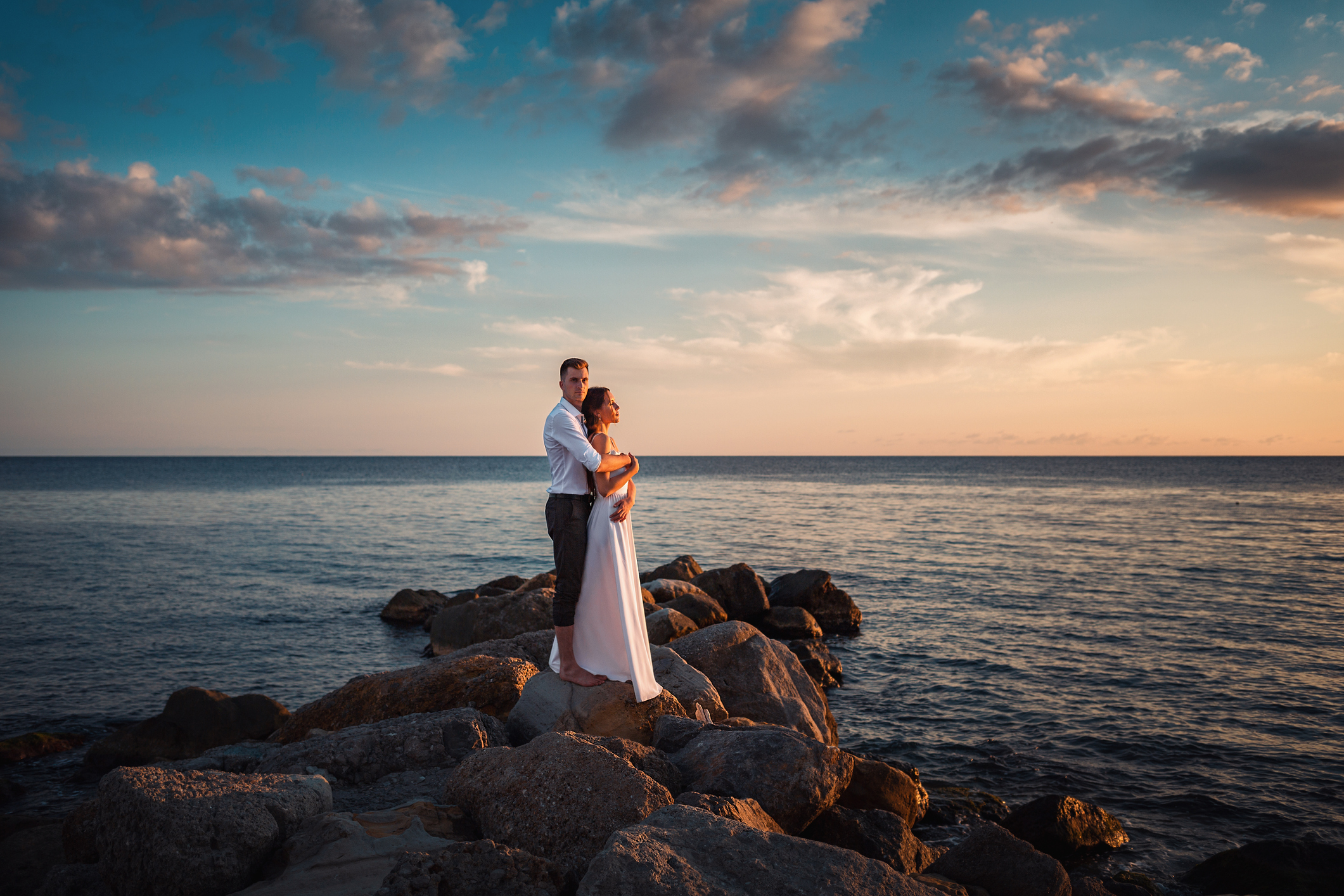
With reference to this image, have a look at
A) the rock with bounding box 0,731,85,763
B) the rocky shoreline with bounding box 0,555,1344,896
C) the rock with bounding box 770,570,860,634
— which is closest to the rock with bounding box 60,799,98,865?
the rocky shoreline with bounding box 0,555,1344,896

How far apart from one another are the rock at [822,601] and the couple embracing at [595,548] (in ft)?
49.6

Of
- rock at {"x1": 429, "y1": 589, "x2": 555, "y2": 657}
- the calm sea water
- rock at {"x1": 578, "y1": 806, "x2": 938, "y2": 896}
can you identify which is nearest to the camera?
rock at {"x1": 578, "y1": 806, "x2": 938, "y2": 896}

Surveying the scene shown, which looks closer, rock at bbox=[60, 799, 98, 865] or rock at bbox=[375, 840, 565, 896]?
rock at bbox=[375, 840, 565, 896]

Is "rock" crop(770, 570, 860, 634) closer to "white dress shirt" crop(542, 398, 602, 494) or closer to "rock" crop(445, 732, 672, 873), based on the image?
"white dress shirt" crop(542, 398, 602, 494)

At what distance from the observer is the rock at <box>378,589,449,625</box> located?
21938 millimetres

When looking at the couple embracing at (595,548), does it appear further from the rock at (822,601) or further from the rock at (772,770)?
the rock at (822,601)

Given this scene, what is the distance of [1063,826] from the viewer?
8672 mm

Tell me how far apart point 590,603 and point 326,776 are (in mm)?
2726

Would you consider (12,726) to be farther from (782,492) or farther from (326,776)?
(782,492)

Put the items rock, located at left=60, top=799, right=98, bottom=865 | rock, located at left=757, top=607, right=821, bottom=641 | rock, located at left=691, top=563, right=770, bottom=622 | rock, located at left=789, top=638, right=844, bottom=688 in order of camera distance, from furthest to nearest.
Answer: rock, located at left=691, top=563, right=770, bottom=622, rock, located at left=757, top=607, right=821, bottom=641, rock, located at left=789, top=638, right=844, bottom=688, rock, located at left=60, top=799, right=98, bottom=865

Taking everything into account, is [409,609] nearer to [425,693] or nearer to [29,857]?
[425,693]

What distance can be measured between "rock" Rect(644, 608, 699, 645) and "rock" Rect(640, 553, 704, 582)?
9513 millimetres

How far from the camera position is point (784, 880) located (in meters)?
3.87

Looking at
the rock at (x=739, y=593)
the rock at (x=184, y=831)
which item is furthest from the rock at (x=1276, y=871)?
the rock at (x=739, y=593)
